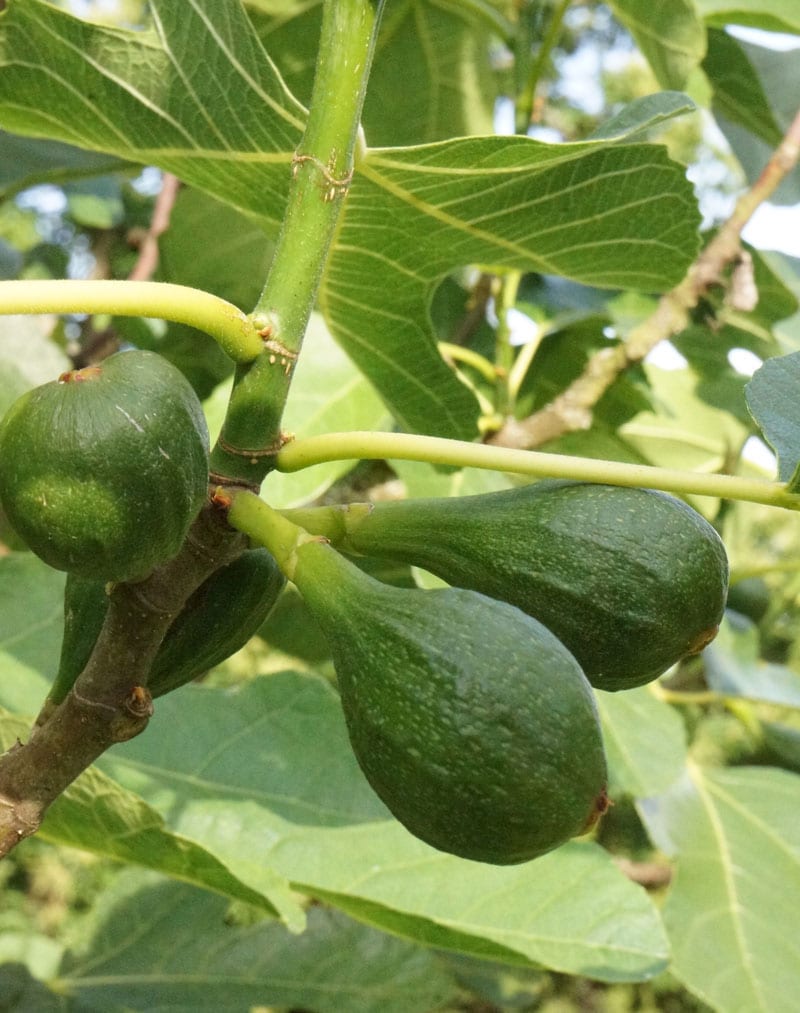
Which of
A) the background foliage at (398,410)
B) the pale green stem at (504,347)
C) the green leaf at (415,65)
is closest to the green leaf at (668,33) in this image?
the background foliage at (398,410)

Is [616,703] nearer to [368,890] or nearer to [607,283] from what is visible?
[368,890]

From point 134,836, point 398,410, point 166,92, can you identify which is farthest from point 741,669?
point 166,92

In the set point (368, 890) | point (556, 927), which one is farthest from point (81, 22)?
point (556, 927)

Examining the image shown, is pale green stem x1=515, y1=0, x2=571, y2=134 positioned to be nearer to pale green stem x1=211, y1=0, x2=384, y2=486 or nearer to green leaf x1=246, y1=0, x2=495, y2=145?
green leaf x1=246, y1=0, x2=495, y2=145

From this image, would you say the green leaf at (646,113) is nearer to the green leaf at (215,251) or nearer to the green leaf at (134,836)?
the green leaf at (134,836)

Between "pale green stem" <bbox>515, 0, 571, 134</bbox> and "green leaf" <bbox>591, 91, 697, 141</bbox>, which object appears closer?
"green leaf" <bbox>591, 91, 697, 141</bbox>

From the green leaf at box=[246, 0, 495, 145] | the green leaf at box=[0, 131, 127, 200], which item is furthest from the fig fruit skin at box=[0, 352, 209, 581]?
the green leaf at box=[246, 0, 495, 145]
